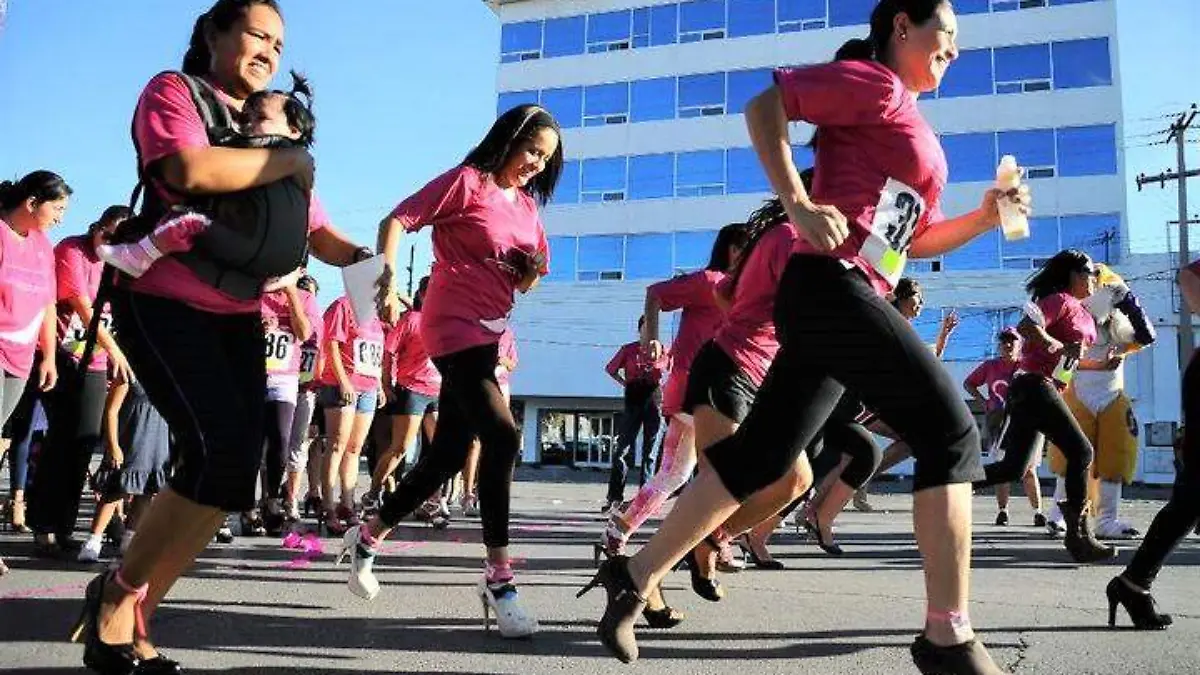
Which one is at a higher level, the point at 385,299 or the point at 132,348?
the point at 385,299

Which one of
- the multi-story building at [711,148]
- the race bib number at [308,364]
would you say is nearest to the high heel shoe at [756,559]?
the race bib number at [308,364]

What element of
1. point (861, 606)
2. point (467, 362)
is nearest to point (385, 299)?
point (467, 362)

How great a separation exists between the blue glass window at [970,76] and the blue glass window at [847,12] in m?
3.01

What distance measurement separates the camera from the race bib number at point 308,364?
764 centimetres

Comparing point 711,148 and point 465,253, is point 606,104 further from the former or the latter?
point 465,253

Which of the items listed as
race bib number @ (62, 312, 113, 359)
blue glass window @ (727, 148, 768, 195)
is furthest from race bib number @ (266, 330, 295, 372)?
blue glass window @ (727, 148, 768, 195)

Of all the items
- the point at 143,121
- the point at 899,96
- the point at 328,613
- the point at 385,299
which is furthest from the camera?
the point at 328,613

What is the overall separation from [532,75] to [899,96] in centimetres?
3133

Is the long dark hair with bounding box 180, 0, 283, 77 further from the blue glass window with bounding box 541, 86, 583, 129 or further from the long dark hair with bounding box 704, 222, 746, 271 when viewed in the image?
the blue glass window with bounding box 541, 86, 583, 129

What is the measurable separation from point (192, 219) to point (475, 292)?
4.85 feet

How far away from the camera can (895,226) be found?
269 centimetres

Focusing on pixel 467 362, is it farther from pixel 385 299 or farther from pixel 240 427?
pixel 240 427

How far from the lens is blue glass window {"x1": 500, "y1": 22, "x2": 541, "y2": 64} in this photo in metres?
32.9

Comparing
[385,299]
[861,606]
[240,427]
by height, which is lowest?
[861,606]
